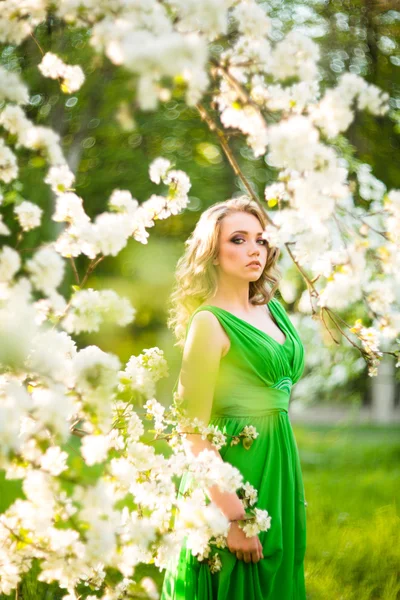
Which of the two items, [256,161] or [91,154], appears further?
[91,154]

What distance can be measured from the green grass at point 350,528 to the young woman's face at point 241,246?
1993 mm

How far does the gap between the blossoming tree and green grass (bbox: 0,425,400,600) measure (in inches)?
73.7

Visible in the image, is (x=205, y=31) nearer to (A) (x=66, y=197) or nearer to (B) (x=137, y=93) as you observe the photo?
(B) (x=137, y=93)

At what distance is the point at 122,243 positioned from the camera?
173 centimetres

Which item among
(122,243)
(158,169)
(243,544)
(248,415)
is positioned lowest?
(243,544)

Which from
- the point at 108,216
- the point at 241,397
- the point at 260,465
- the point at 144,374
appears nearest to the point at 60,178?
the point at 108,216

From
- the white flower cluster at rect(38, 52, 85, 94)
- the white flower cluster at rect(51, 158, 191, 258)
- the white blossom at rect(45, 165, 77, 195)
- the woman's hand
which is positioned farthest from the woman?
the white flower cluster at rect(38, 52, 85, 94)

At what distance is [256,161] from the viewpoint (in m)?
6.61

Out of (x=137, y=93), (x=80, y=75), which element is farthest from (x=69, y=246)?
(x=137, y=93)

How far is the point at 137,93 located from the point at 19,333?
49 cm

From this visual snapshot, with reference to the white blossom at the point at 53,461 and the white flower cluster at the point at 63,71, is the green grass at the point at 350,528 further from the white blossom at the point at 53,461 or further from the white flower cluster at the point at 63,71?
the white flower cluster at the point at 63,71

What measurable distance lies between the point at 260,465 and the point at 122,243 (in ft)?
3.12

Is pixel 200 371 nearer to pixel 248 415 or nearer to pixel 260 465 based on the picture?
pixel 248 415

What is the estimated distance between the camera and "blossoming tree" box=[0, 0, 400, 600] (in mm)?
1333
